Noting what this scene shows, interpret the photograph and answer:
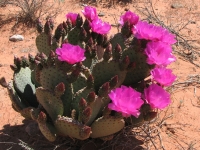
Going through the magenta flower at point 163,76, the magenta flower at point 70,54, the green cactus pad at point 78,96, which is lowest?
the green cactus pad at point 78,96

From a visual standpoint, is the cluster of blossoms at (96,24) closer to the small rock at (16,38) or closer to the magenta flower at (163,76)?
the magenta flower at (163,76)

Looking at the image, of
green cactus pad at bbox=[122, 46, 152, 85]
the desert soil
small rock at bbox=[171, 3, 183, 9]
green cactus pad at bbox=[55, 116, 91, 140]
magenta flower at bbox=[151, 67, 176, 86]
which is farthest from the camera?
small rock at bbox=[171, 3, 183, 9]

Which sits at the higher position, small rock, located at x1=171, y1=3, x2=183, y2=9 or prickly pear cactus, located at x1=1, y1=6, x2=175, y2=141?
prickly pear cactus, located at x1=1, y1=6, x2=175, y2=141

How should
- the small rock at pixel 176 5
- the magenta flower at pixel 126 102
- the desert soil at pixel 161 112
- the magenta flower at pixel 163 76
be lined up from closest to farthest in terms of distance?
the magenta flower at pixel 126 102, the magenta flower at pixel 163 76, the desert soil at pixel 161 112, the small rock at pixel 176 5

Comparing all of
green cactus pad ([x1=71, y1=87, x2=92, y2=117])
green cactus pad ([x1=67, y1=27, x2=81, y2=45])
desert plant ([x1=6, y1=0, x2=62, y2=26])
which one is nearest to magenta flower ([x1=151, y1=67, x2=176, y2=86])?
green cactus pad ([x1=71, y1=87, x2=92, y2=117])

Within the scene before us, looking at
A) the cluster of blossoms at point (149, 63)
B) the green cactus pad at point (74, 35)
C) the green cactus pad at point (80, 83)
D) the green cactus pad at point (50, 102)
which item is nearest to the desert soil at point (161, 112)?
the green cactus pad at point (50, 102)

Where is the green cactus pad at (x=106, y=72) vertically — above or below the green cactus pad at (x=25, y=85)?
above

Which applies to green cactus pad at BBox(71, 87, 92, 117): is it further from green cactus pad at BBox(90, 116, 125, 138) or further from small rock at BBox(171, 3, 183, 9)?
small rock at BBox(171, 3, 183, 9)
